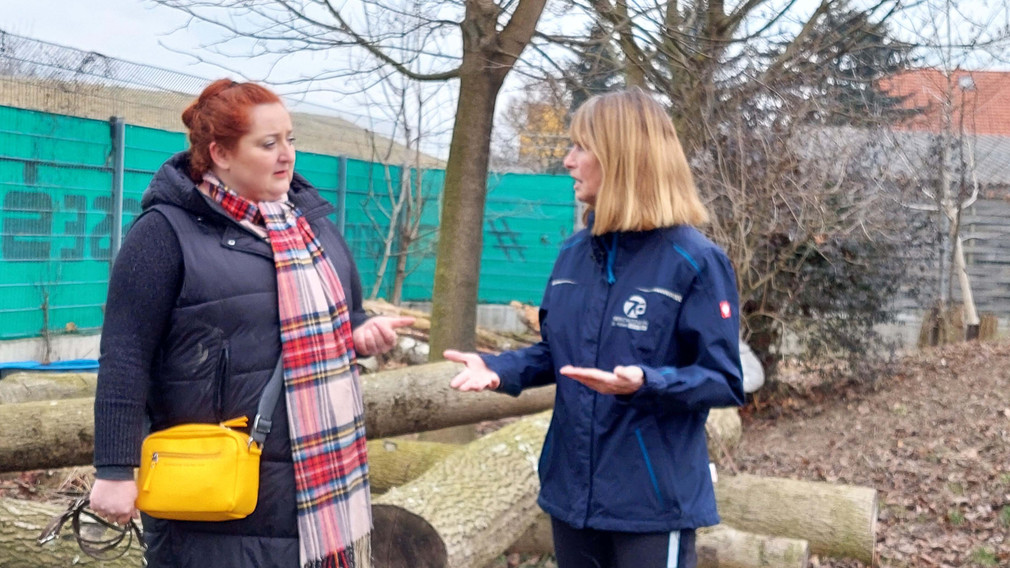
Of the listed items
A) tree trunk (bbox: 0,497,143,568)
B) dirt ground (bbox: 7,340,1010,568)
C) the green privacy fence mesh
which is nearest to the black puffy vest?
tree trunk (bbox: 0,497,143,568)

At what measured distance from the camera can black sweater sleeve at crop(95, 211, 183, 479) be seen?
2375 millimetres

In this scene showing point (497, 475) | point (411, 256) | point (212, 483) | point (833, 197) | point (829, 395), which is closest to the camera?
point (212, 483)

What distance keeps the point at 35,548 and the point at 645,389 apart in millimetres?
3132

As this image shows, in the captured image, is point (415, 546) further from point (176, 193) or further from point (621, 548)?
point (176, 193)

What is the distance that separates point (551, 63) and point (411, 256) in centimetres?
746

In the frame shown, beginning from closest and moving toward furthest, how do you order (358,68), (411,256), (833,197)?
(358,68), (833,197), (411,256)

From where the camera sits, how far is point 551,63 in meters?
7.46

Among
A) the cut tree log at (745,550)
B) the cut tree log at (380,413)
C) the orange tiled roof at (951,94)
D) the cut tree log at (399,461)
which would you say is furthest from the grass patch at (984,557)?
the orange tiled roof at (951,94)

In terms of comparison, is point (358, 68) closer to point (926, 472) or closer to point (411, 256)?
point (926, 472)

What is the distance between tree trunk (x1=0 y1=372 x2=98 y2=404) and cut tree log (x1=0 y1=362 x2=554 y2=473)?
73.5 inches

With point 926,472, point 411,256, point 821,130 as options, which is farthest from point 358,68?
point 411,256

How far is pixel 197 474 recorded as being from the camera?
2365 millimetres

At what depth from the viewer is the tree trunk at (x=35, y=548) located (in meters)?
4.21

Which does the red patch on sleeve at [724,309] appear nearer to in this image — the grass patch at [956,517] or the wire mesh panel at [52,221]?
the grass patch at [956,517]
